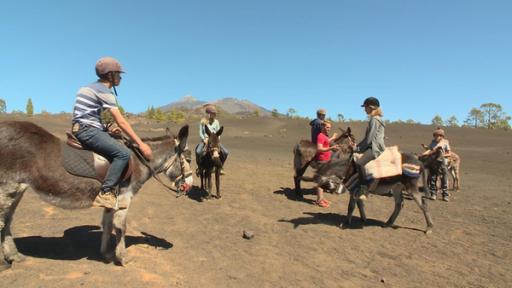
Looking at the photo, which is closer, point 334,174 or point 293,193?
point 334,174

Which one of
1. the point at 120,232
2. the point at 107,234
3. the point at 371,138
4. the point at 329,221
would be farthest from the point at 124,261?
the point at 371,138

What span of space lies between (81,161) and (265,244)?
3.82 m

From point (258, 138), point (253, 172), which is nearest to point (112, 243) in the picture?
point (253, 172)

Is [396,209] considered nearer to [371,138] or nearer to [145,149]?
[371,138]

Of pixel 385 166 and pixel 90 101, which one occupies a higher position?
pixel 90 101

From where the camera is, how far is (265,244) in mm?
7117

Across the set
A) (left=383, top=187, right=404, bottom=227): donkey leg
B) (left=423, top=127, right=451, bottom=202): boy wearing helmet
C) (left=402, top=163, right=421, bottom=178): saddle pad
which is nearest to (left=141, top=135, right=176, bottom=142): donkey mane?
(left=402, top=163, right=421, bottom=178): saddle pad

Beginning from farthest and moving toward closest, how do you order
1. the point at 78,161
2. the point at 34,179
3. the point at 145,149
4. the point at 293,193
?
the point at 293,193, the point at 145,149, the point at 78,161, the point at 34,179

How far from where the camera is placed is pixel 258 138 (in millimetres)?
34094

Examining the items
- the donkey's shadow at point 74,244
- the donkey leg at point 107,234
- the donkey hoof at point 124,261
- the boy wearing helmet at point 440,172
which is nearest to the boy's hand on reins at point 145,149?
the donkey leg at point 107,234

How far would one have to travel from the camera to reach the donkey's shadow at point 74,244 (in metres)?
5.71

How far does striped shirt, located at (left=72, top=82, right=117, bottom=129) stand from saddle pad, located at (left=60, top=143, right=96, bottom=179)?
47cm

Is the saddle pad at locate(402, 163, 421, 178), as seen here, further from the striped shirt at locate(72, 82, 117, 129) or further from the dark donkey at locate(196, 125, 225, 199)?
the striped shirt at locate(72, 82, 117, 129)

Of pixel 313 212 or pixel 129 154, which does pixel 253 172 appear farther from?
pixel 129 154
